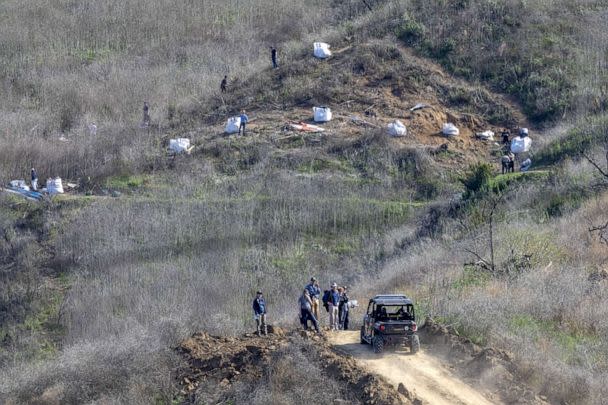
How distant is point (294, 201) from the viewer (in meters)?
36.2

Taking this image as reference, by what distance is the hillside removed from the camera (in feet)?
67.4

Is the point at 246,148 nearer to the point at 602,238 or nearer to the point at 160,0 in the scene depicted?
the point at 602,238

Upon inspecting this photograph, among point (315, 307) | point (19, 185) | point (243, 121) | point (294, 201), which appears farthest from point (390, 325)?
point (19, 185)

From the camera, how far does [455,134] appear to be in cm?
4062

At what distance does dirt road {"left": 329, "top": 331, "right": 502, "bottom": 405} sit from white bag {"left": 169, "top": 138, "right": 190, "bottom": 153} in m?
19.9

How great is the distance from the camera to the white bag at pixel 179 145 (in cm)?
4016

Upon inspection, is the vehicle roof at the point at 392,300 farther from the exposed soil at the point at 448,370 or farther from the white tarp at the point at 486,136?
the white tarp at the point at 486,136

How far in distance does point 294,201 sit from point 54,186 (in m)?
8.70

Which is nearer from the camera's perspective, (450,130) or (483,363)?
(483,363)

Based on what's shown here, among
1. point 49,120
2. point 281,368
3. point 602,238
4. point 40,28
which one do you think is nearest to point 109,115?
point 49,120

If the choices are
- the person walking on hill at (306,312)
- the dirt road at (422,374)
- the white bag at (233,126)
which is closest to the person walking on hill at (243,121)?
the white bag at (233,126)

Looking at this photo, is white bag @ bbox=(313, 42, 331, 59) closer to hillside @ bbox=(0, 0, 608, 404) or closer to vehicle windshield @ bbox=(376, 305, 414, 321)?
hillside @ bbox=(0, 0, 608, 404)

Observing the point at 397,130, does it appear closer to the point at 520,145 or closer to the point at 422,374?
the point at 520,145

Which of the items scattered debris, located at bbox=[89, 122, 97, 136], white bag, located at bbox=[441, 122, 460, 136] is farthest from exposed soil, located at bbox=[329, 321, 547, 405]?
scattered debris, located at bbox=[89, 122, 97, 136]
